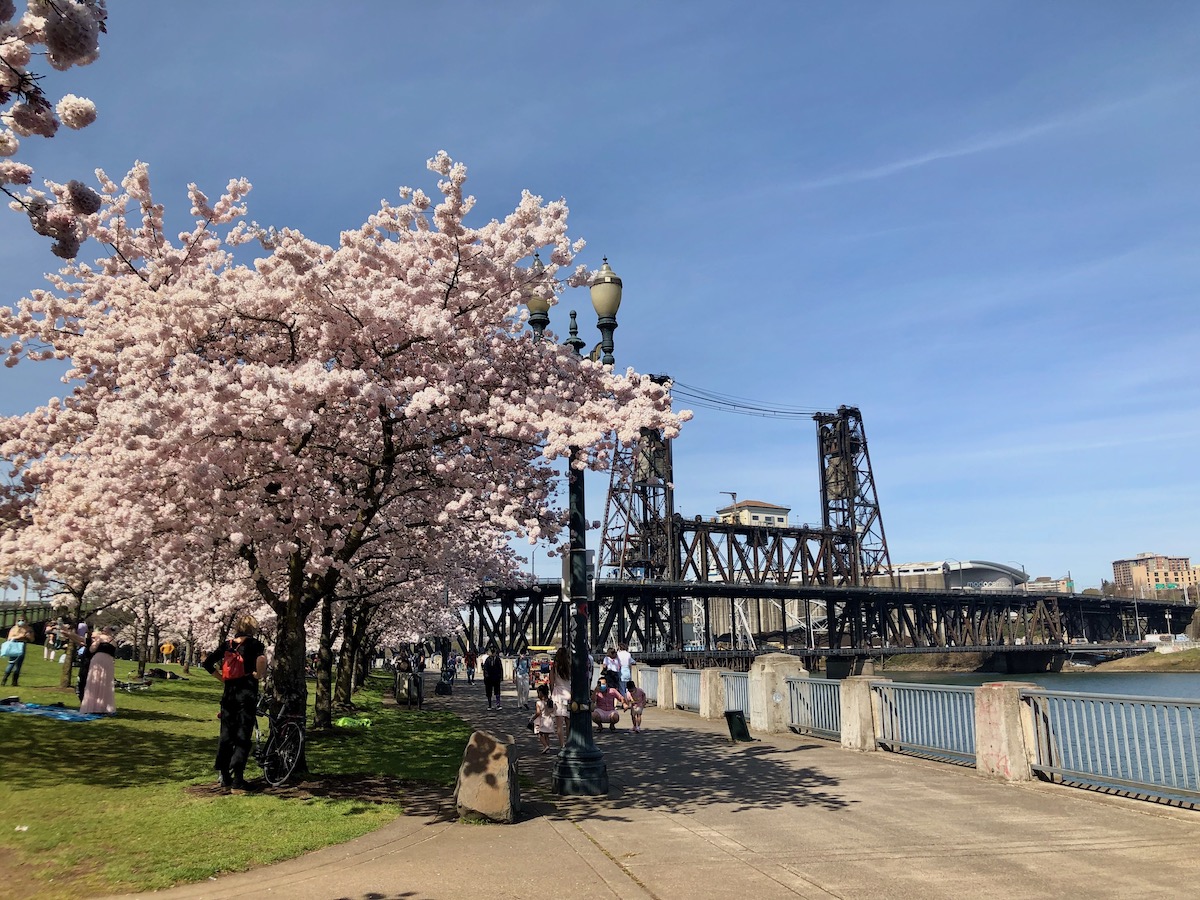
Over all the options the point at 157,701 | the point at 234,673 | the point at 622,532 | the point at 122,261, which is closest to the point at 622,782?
the point at 234,673

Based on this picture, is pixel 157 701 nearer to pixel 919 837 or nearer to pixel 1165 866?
pixel 919 837

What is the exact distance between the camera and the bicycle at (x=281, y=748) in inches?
431

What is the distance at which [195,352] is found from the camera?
1221 cm

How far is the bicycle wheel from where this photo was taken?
10938 millimetres

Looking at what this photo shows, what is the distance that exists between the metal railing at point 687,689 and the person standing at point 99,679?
15.2m

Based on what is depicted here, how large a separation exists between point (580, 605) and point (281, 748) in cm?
436

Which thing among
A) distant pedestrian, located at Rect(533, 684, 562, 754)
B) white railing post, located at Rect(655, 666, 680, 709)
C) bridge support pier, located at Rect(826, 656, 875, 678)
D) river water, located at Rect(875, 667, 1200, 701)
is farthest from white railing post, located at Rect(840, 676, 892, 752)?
bridge support pier, located at Rect(826, 656, 875, 678)

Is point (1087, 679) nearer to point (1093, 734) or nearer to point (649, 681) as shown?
point (649, 681)

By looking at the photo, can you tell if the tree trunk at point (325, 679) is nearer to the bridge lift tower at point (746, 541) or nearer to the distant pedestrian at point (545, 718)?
the distant pedestrian at point (545, 718)

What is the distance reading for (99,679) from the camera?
56.5 feet

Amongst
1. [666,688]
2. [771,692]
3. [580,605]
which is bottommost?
[666,688]

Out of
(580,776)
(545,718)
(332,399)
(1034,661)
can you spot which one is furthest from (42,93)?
(1034,661)

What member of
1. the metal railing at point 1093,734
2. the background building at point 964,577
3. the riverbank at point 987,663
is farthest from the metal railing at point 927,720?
the background building at point 964,577

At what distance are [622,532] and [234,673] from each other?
364 feet
